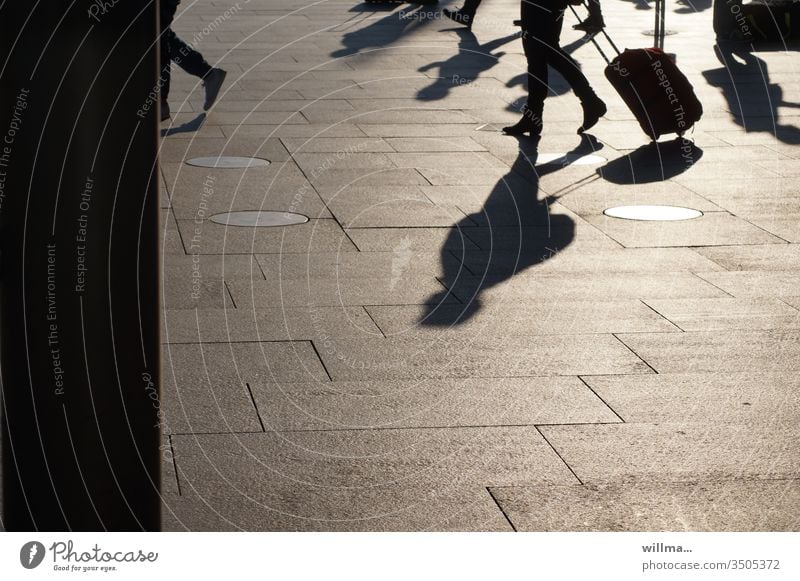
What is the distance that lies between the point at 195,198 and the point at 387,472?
4.69m

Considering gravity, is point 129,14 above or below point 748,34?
above

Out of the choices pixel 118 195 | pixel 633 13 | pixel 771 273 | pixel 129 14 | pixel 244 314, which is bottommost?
pixel 633 13

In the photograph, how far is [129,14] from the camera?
1777mm

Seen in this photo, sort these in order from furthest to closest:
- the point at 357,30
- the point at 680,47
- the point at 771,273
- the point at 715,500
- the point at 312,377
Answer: the point at 357,30 → the point at 680,47 → the point at 771,273 → the point at 312,377 → the point at 715,500

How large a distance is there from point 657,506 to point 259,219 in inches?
174

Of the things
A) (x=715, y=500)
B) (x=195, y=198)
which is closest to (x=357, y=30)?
(x=195, y=198)

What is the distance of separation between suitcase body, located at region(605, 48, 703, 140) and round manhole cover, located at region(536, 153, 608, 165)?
26.2 inches

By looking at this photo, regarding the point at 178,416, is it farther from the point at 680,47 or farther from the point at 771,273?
the point at 680,47

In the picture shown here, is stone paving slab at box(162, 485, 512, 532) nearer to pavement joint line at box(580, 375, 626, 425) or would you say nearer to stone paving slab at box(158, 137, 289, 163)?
pavement joint line at box(580, 375, 626, 425)

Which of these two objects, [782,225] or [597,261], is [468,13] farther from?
[597,261]

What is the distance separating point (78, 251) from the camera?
5.96 ft

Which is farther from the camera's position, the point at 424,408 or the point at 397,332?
the point at 397,332

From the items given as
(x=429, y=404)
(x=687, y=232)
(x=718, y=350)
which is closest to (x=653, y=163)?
(x=687, y=232)

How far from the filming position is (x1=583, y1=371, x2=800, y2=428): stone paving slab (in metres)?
4.64
